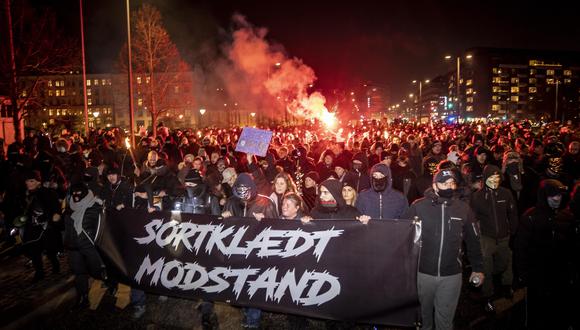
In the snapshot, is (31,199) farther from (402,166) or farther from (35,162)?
(402,166)

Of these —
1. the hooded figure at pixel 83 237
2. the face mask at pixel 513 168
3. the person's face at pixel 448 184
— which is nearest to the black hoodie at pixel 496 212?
the person's face at pixel 448 184

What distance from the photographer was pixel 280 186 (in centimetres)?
619

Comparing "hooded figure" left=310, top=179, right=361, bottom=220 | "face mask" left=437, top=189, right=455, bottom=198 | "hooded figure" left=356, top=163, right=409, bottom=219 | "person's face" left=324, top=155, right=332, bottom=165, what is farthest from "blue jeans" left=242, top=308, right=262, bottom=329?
"person's face" left=324, top=155, right=332, bottom=165

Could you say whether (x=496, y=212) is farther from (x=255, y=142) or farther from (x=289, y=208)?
(x=255, y=142)

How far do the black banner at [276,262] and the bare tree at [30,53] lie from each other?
541 inches

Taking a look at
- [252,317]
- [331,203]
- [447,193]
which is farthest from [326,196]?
[252,317]

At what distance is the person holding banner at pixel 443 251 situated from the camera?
4203 mm

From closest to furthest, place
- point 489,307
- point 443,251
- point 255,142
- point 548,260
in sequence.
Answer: point 443,251 < point 548,260 < point 489,307 < point 255,142

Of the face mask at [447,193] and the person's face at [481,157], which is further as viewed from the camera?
the person's face at [481,157]

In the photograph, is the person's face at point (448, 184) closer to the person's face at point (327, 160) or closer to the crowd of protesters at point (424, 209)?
the crowd of protesters at point (424, 209)

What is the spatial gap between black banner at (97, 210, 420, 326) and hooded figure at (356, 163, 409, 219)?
1074 mm

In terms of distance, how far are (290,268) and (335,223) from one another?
72 cm

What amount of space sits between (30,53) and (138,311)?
54.6 feet

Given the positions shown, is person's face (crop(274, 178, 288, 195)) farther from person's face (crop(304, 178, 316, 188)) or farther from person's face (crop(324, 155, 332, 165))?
person's face (crop(324, 155, 332, 165))
